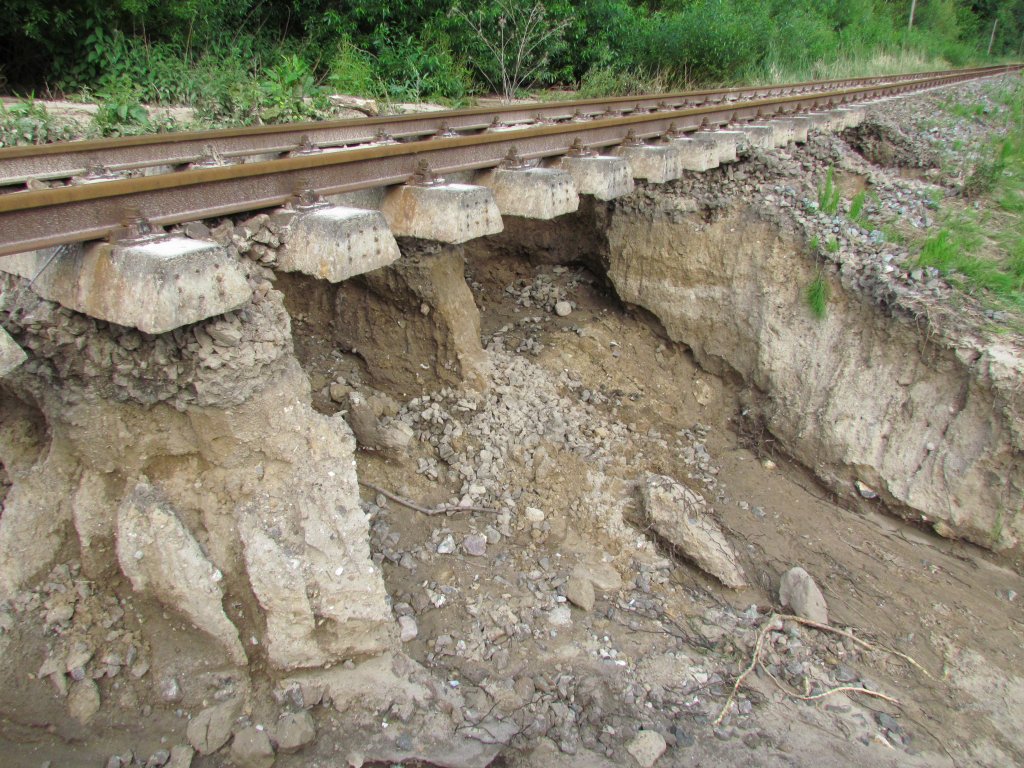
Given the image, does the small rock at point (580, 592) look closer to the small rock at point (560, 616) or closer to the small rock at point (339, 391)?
the small rock at point (560, 616)

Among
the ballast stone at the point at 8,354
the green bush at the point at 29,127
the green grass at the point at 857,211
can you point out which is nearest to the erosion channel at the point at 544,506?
the green grass at the point at 857,211

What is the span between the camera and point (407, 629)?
3268 millimetres

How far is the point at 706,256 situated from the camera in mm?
5598

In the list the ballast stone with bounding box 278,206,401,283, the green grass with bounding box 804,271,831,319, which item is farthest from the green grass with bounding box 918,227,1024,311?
the ballast stone with bounding box 278,206,401,283

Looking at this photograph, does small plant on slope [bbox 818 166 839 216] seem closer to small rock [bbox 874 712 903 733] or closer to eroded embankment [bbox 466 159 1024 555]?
eroded embankment [bbox 466 159 1024 555]

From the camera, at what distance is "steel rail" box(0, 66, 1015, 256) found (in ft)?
7.28

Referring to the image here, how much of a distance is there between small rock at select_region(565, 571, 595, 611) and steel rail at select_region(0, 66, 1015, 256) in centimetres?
230

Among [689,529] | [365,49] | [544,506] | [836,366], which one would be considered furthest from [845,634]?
[365,49]

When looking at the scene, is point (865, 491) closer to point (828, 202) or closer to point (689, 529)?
point (689, 529)

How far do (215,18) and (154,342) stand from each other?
9920mm

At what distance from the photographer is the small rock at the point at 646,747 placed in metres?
2.97

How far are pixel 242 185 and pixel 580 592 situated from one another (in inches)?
102

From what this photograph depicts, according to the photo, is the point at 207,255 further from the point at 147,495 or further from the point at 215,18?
the point at 215,18

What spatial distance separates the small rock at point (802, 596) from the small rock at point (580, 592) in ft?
4.15
